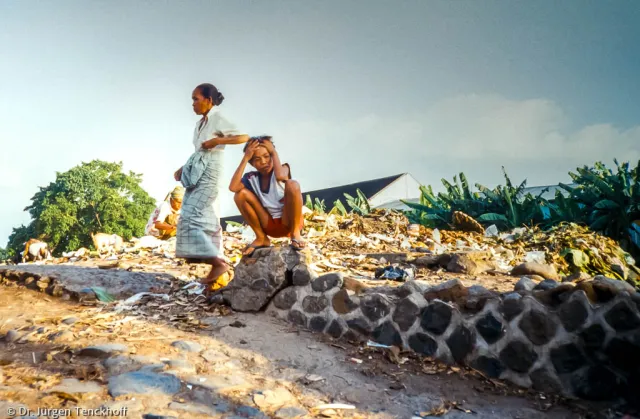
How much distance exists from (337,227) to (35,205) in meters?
21.9

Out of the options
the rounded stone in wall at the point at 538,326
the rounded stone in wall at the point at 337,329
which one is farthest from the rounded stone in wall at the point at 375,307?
the rounded stone in wall at the point at 538,326

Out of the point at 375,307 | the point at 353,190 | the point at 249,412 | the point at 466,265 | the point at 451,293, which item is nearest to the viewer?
the point at 249,412

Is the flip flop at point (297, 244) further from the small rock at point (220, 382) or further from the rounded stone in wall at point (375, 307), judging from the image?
the small rock at point (220, 382)

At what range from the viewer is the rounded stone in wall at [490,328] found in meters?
2.88

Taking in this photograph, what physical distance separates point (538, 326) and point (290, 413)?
5.57ft

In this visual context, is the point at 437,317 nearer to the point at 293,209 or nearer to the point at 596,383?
the point at 596,383

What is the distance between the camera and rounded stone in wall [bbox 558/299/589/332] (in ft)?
8.70

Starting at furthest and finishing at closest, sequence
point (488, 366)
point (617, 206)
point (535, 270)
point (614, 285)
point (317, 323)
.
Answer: point (617, 206) < point (535, 270) < point (317, 323) < point (488, 366) < point (614, 285)

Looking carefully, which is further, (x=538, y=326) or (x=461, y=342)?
(x=461, y=342)

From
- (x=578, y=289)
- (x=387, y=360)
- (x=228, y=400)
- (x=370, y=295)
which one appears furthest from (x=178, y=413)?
(x=578, y=289)

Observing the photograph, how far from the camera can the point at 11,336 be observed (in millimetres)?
3275

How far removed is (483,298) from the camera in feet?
9.91

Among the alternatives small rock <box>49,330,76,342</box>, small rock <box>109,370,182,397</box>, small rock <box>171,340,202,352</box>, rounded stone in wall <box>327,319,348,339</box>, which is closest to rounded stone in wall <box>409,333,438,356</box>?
rounded stone in wall <box>327,319,348,339</box>

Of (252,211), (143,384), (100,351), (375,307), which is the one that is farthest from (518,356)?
(100,351)
